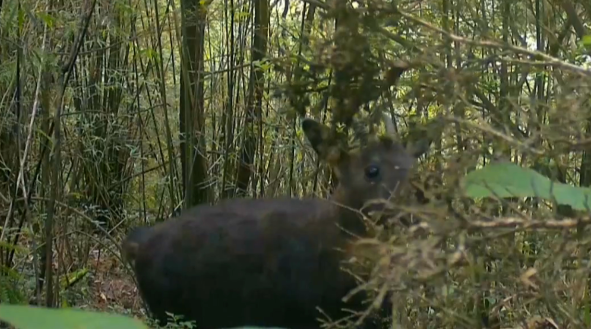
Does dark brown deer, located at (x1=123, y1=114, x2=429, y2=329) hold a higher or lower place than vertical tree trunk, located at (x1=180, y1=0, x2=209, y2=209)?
lower

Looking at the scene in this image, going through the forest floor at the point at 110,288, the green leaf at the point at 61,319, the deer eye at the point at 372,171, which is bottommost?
the forest floor at the point at 110,288

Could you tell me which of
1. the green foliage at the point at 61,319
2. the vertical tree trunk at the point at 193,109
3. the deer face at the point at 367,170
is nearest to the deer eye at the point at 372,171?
the deer face at the point at 367,170

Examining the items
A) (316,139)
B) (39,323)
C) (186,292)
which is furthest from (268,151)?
(39,323)

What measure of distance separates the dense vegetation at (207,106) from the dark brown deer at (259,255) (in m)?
0.44

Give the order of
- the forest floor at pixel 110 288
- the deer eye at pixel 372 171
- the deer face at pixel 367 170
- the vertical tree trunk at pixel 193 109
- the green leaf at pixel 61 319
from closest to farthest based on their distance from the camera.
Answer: the green leaf at pixel 61 319
the deer face at pixel 367 170
the deer eye at pixel 372 171
the forest floor at pixel 110 288
the vertical tree trunk at pixel 193 109

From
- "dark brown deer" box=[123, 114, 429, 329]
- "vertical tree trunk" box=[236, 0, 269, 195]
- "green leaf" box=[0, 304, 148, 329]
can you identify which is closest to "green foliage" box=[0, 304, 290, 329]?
"green leaf" box=[0, 304, 148, 329]

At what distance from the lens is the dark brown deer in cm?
465

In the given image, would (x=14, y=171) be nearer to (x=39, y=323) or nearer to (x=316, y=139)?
(x=316, y=139)

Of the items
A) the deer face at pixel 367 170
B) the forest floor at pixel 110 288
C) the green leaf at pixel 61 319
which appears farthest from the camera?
the forest floor at pixel 110 288

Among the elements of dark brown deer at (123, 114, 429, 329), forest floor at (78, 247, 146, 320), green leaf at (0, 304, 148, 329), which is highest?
green leaf at (0, 304, 148, 329)

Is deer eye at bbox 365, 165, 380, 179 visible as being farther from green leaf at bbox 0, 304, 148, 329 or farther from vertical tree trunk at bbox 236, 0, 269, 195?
green leaf at bbox 0, 304, 148, 329

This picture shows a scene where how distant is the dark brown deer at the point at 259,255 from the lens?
465 centimetres

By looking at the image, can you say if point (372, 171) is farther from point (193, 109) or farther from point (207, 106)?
point (207, 106)

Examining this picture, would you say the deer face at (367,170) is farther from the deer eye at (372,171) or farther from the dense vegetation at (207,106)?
the dense vegetation at (207,106)
